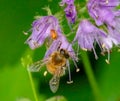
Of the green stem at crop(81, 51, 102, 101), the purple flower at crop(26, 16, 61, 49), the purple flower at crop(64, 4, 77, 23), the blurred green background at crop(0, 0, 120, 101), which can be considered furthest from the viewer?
the blurred green background at crop(0, 0, 120, 101)

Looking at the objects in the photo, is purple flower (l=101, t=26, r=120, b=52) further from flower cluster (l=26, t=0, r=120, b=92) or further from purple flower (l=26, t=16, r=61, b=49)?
purple flower (l=26, t=16, r=61, b=49)

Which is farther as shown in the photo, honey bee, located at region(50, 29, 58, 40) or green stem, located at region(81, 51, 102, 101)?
green stem, located at region(81, 51, 102, 101)

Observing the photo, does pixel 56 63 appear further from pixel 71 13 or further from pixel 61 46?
pixel 71 13

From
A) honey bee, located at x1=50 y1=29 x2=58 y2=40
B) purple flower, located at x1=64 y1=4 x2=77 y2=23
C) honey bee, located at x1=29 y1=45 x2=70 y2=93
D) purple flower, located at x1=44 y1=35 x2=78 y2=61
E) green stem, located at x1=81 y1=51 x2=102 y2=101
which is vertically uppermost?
purple flower, located at x1=64 y1=4 x2=77 y2=23

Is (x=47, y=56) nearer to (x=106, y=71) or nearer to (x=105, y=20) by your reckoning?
(x=105, y=20)

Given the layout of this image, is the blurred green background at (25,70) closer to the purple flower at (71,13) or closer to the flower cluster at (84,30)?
the flower cluster at (84,30)

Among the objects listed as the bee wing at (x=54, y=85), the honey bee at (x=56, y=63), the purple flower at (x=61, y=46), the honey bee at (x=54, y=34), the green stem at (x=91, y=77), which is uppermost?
the honey bee at (x=54, y=34)

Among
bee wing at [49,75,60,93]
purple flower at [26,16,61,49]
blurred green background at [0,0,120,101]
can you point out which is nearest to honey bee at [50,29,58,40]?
purple flower at [26,16,61,49]

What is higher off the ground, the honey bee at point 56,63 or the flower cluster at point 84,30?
the flower cluster at point 84,30

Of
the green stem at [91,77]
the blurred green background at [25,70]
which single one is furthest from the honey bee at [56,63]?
the blurred green background at [25,70]
